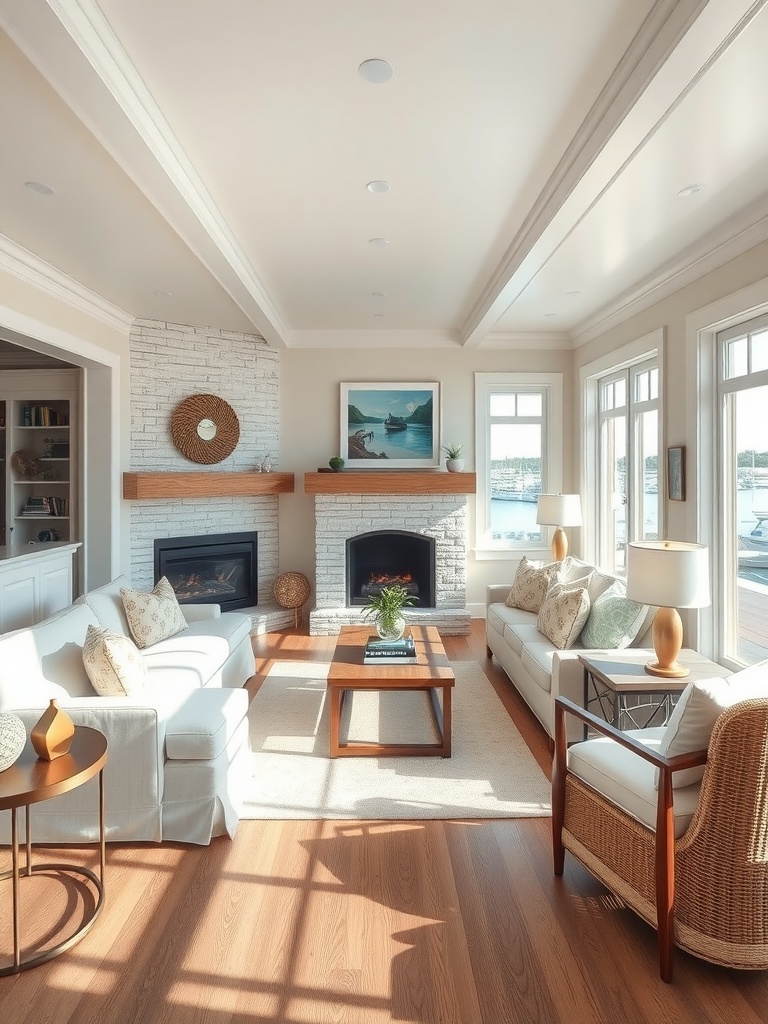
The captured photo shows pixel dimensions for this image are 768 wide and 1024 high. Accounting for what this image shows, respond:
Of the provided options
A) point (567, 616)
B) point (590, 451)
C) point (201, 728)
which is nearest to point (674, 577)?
point (567, 616)

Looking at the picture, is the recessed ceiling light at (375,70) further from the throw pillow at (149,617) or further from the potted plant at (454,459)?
the potted plant at (454,459)

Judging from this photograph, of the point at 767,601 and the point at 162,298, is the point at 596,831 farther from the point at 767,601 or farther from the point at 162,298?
the point at 162,298

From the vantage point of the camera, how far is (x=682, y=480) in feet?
13.5

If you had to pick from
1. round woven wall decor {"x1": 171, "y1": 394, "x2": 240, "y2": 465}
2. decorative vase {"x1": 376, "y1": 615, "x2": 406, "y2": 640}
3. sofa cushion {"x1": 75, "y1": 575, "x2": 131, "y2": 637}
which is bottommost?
decorative vase {"x1": 376, "y1": 615, "x2": 406, "y2": 640}

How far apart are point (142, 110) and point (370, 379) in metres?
4.12

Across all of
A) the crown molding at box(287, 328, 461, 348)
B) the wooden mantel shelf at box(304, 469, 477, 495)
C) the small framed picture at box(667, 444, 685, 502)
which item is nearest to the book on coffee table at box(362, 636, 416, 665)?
the small framed picture at box(667, 444, 685, 502)

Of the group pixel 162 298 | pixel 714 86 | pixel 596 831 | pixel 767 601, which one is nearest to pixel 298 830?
pixel 596 831

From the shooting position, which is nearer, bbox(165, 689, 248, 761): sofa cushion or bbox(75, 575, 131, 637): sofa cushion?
bbox(165, 689, 248, 761): sofa cushion

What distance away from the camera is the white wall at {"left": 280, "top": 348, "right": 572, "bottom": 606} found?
6402mm

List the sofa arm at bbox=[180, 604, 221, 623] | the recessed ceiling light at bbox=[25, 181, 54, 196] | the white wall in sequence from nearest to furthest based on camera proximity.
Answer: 1. the recessed ceiling light at bbox=[25, 181, 54, 196]
2. the sofa arm at bbox=[180, 604, 221, 623]
3. the white wall

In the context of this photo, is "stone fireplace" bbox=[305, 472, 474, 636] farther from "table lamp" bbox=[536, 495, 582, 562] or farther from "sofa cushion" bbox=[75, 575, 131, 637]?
"sofa cushion" bbox=[75, 575, 131, 637]

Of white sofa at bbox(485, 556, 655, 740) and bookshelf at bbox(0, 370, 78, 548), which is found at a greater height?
bookshelf at bbox(0, 370, 78, 548)

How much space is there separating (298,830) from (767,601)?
8.98 ft

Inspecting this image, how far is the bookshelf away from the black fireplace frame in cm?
97
